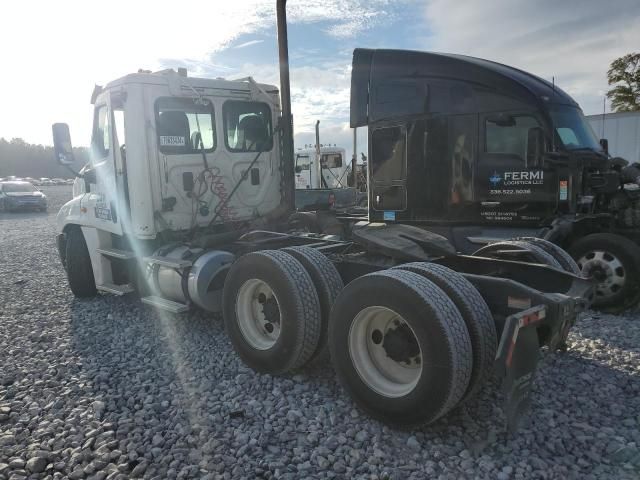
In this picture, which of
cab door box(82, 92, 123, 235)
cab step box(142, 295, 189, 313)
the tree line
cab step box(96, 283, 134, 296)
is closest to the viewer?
Answer: cab step box(142, 295, 189, 313)

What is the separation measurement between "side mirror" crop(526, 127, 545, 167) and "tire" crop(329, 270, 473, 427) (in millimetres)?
3664

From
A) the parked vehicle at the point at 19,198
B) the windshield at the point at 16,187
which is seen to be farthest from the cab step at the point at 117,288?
the windshield at the point at 16,187

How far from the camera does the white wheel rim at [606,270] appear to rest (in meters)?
6.16

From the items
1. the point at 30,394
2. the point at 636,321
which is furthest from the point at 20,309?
the point at 636,321

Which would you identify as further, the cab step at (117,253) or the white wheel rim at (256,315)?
the cab step at (117,253)

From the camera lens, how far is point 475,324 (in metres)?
Result: 3.31

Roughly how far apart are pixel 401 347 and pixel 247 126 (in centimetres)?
437

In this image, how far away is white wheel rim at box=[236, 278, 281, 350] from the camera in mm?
4707

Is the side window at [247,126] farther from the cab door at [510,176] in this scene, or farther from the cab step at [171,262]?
the cab door at [510,176]

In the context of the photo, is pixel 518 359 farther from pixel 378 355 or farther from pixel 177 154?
pixel 177 154

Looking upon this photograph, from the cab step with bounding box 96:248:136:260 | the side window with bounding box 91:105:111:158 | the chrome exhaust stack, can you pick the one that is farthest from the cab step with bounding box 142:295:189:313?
the chrome exhaust stack

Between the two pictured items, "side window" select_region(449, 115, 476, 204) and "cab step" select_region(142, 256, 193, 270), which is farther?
"side window" select_region(449, 115, 476, 204)

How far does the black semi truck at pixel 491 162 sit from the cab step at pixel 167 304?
2.89 meters

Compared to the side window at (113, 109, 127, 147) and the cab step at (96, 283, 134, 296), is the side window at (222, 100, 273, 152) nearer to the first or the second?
the side window at (113, 109, 127, 147)
